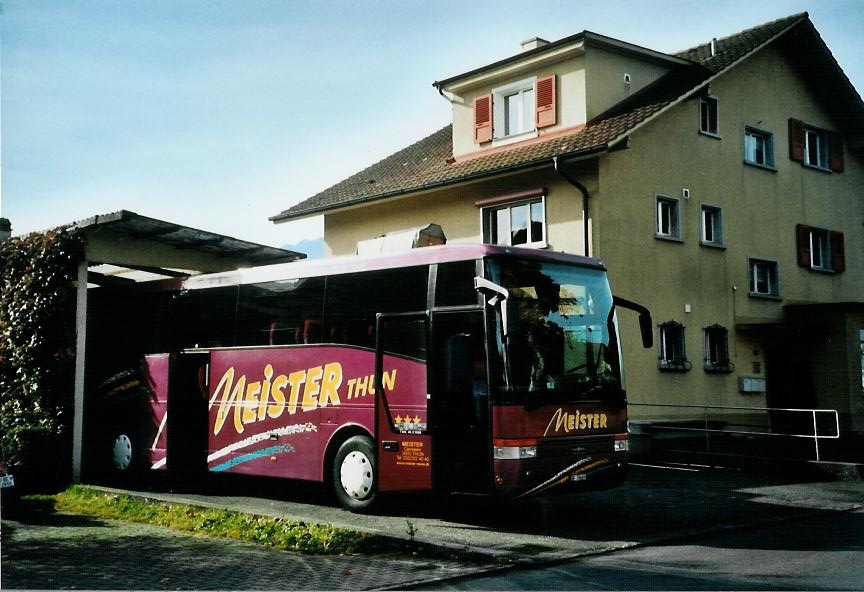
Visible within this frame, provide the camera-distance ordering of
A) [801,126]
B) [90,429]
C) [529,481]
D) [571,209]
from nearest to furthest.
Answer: [529,481]
[90,429]
[571,209]
[801,126]

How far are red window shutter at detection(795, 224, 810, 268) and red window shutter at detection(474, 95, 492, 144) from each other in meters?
9.30

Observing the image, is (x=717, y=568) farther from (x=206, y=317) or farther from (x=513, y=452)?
(x=206, y=317)

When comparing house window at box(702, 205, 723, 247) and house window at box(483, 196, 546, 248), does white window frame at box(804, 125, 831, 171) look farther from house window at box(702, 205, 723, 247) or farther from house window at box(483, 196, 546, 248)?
house window at box(483, 196, 546, 248)

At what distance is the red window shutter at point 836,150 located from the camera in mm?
28688

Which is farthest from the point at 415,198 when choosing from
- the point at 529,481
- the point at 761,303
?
the point at 529,481

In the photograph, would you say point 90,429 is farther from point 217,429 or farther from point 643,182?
point 643,182

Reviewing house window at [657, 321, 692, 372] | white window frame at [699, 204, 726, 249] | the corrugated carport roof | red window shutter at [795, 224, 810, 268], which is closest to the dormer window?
white window frame at [699, 204, 726, 249]

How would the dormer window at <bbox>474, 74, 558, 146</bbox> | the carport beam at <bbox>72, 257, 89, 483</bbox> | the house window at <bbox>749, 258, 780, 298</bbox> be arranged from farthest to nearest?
1. the house window at <bbox>749, 258, 780, 298</bbox>
2. the dormer window at <bbox>474, 74, 558, 146</bbox>
3. the carport beam at <bbox>72, 257, 89, 483</bbox>

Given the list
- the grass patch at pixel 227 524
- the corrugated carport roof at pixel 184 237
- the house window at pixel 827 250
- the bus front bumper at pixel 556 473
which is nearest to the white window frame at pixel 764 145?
the house window at pixel 827 250

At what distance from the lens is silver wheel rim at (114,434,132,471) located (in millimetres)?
16203

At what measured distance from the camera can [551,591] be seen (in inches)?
306

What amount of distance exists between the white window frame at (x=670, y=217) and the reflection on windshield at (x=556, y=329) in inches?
447

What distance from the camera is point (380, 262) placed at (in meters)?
12.8

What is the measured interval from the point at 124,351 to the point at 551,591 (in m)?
10.9
